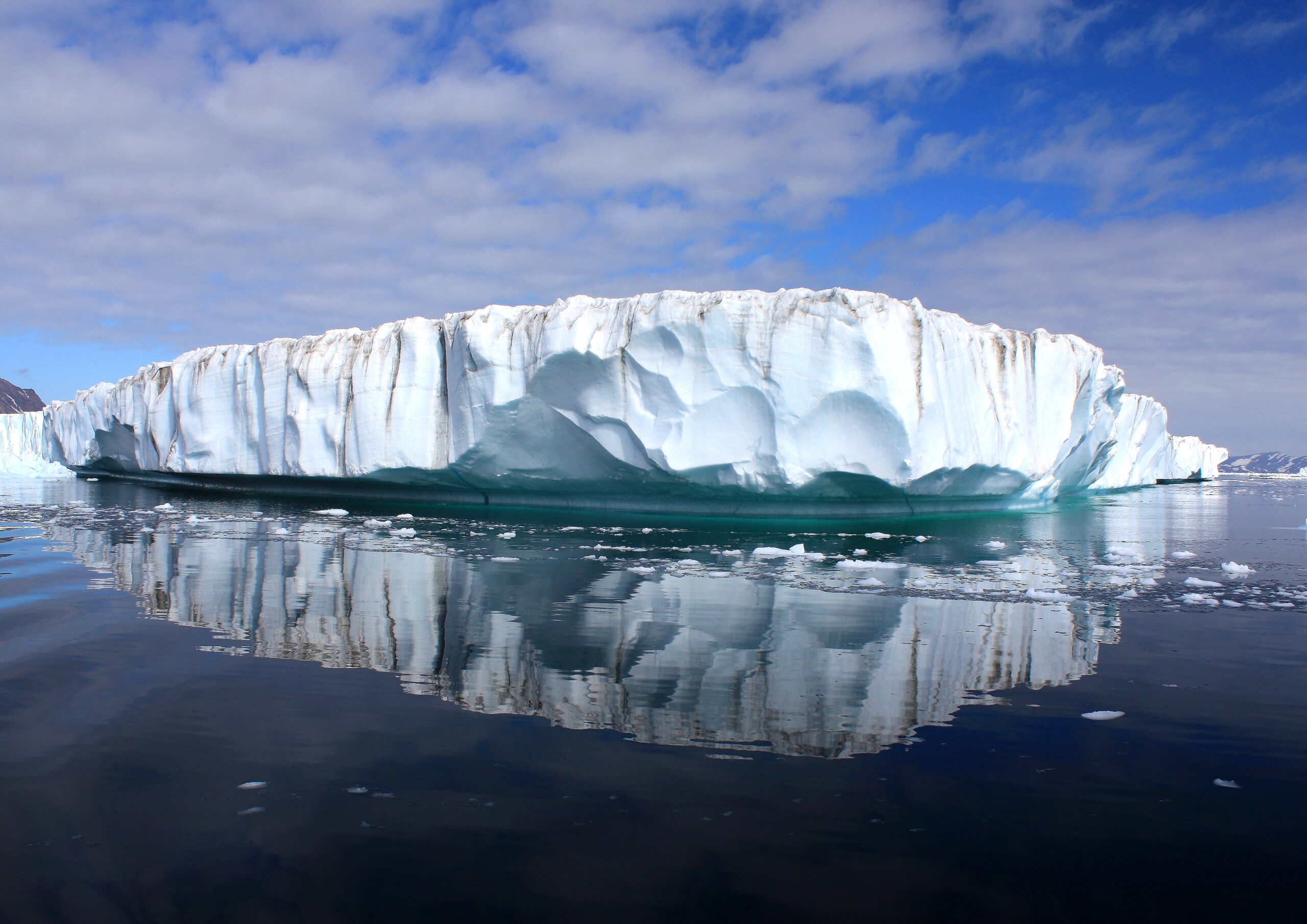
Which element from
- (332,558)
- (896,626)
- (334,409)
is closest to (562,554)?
(332,558)

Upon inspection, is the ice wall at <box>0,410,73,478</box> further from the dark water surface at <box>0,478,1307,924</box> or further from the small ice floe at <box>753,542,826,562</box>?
the dark water surface at <box>0,478,1307,924</box>

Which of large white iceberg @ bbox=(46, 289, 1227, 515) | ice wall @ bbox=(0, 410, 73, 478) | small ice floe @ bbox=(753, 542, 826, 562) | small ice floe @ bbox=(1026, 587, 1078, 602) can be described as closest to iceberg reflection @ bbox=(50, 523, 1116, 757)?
small ice floe @ bbox=(1026, 587, 1078, 602)

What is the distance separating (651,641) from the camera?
4.41 m

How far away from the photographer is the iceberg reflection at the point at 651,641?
3236 mm

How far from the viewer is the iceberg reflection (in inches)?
127

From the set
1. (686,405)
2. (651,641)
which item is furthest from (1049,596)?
(686,405)

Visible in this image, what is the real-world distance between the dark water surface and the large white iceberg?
237 inches

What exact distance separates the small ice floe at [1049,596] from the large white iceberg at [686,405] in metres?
5.77

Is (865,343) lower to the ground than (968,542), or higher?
higher

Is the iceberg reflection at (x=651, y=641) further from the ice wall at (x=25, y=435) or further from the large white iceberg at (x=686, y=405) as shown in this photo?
the ice wall at (x=25, y=435)

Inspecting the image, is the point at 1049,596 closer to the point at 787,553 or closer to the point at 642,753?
the point at 787,553

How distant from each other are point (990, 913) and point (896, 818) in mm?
439

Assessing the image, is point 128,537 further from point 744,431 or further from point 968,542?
point 968,542

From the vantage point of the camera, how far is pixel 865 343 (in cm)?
1164
